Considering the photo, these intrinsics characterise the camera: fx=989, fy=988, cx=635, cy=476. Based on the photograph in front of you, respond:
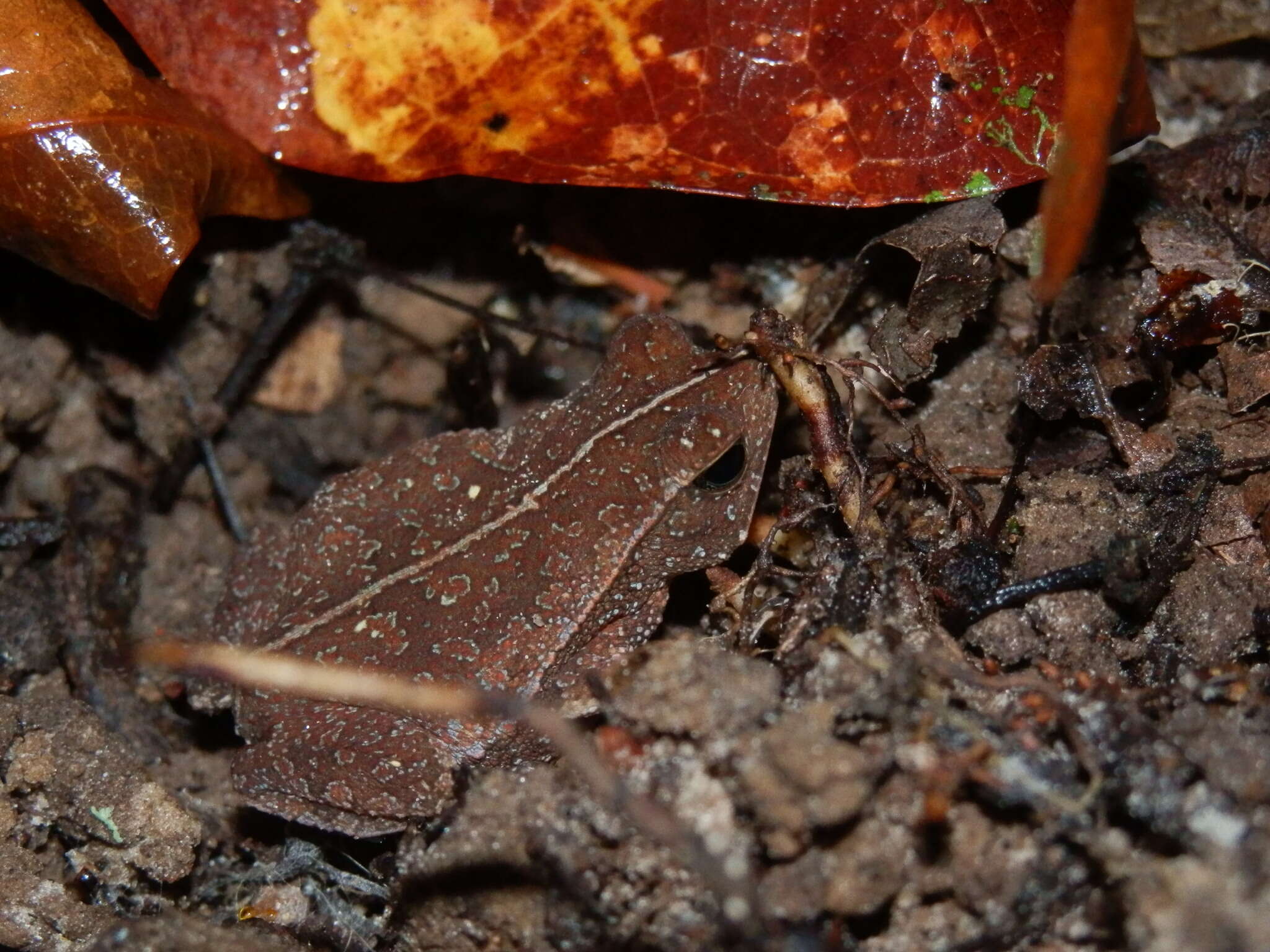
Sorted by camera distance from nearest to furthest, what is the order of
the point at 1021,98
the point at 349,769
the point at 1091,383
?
the point at 1021,98, the point at 1091,383, the point at 349,769

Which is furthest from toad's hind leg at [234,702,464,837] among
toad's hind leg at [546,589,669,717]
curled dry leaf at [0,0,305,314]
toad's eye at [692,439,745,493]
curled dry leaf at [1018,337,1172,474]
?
curled dry leaf at [1018,337,1172,474]

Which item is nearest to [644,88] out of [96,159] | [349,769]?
[96,159]

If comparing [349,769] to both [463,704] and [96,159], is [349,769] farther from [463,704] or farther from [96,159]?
[96,159]

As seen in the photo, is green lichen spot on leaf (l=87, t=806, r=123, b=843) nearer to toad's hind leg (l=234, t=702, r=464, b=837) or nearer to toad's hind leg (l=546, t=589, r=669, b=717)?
toad's hind leg (l=234, t=702, r=464, b=837)

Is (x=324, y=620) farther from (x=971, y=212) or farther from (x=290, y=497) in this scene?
(x=971, y=212)

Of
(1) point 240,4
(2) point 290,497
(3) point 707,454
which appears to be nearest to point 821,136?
(3) point 707,454

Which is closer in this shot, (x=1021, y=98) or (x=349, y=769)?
(x=1021, y=98)
